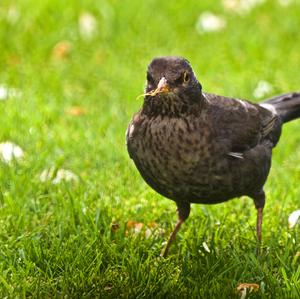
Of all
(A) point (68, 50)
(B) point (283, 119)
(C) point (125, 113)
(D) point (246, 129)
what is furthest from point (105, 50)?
(D) point (246, 129)

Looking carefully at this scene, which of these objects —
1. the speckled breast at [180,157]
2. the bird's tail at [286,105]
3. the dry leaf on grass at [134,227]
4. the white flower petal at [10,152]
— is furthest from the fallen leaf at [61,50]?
the speckled breast at [180,157]

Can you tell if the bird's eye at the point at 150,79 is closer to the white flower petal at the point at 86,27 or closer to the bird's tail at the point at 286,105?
the bird's tail at the point at 286,105

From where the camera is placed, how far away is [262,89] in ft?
22.2

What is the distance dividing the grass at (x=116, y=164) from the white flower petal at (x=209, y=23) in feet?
0.24

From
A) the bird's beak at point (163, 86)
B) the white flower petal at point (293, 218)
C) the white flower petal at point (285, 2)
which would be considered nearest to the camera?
the bird's beak at point (163, 86)

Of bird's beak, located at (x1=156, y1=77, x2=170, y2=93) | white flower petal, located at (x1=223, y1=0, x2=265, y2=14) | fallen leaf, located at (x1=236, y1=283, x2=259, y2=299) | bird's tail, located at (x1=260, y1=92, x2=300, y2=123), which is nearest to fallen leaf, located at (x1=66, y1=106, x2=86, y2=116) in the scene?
bird's tail, located at (x1=260, y1=92, x2=300, y2=123)

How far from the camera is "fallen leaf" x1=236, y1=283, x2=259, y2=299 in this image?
3.90 m

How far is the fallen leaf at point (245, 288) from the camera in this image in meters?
3.90

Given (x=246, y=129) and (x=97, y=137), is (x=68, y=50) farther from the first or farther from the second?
(x=246, y=129)

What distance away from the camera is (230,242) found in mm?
4465

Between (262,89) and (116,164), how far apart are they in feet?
5.91

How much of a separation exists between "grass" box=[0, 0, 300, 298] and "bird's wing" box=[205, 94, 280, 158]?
523mm

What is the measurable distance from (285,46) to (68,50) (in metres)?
1.93

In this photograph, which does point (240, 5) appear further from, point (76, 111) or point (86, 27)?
point (76, 111)
